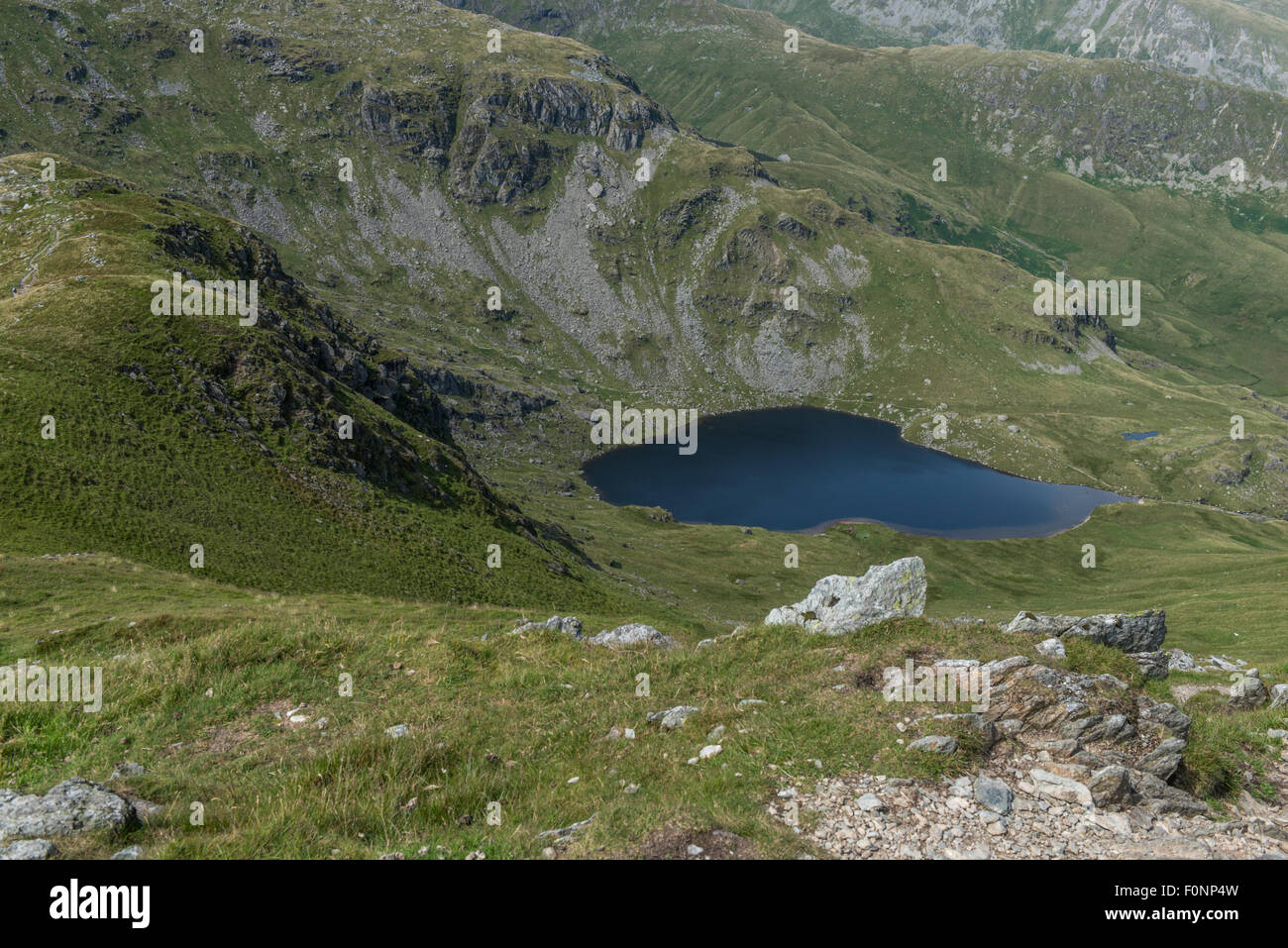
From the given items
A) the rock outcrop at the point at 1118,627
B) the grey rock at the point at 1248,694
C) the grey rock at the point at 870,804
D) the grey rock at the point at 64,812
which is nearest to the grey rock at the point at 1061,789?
the grey rock at the point at 870,804

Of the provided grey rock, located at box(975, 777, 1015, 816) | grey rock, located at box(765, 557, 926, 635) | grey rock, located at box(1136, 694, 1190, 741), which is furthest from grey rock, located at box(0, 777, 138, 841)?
grey rock, located at box(1136, 694, 1190, 741)

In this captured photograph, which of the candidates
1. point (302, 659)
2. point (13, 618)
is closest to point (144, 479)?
point (13, 618)

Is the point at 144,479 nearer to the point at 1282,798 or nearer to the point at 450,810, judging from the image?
the point at 450,810

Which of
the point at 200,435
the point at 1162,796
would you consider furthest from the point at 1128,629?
the point at 200,435

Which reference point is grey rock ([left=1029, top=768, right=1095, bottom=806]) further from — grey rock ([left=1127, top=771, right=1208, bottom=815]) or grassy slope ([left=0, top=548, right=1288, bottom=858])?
grassy slope ([left=0, top=548, right=1288, bottom=858])

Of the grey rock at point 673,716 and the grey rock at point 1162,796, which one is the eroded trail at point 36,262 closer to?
the grey rock at point 673,716

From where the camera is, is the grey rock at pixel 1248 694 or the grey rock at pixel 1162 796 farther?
the grey rock at pixel 1248 694
